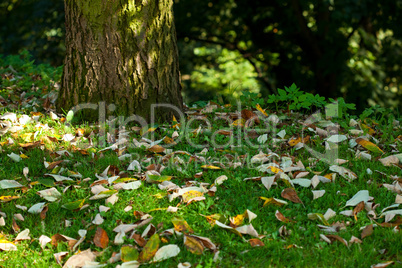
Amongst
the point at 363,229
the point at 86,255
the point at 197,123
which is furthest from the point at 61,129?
the point at 363,229

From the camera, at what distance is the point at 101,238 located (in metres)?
2.42

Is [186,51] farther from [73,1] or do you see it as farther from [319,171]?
[319,171]

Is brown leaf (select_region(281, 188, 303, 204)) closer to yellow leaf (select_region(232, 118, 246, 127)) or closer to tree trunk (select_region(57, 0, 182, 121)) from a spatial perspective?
yellow leaf (select_region(232, 118, 246, 127))

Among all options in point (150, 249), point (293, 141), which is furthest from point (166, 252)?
point (293, 141)

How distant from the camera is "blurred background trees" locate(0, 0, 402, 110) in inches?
300

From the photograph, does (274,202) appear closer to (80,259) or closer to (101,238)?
(101,238)

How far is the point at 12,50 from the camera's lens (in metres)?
8.91

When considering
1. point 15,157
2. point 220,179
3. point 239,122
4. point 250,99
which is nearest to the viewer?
point 220,179

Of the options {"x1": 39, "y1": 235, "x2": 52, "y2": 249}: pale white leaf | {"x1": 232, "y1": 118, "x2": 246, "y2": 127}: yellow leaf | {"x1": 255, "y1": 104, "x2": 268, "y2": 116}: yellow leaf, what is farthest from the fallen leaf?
{"x1": 255, "y1": 104, "x2": 268, "y2": 116}: yellow leaf

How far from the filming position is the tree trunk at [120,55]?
383 cm

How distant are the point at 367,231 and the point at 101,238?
1.57 metres

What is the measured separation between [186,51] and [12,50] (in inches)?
175

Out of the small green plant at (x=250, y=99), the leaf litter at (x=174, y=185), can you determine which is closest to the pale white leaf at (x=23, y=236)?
the leaf litter at (x=174, y=185)

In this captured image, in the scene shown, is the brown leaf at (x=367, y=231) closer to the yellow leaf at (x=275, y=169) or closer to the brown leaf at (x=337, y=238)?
the brown leaf at (x=337, y=238)
